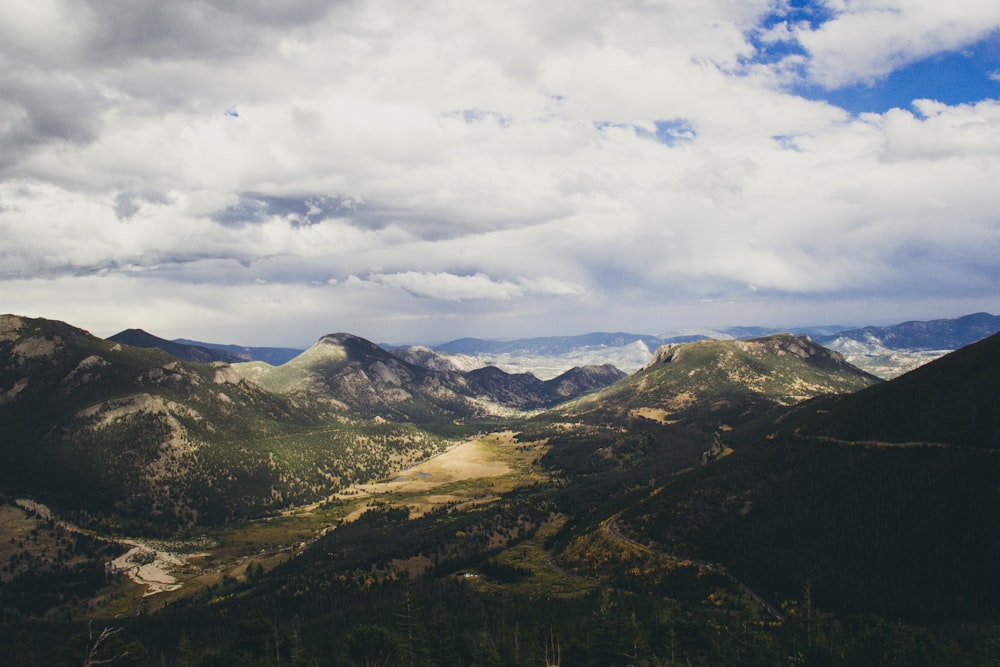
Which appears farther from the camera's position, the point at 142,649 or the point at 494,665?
the point at 142,649

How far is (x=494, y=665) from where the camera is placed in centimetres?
10350

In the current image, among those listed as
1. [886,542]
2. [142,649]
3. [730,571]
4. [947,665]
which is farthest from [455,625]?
[886,542]

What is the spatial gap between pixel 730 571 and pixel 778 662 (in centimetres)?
8104

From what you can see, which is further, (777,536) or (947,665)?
(777,536)

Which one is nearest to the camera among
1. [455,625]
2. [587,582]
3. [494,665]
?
[494,665]

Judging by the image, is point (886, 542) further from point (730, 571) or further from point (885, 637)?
point (885, 637)

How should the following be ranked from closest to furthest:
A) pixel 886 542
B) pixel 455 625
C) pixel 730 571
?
1. pixel 455 625
2. pixel 886 542
3. pixel 730 571

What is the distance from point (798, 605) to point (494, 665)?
10421 cm

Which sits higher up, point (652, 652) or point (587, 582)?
point (652, 652)

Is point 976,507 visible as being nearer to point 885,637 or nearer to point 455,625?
point 885,637

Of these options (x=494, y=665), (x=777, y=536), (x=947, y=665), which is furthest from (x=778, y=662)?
(x=777, y=536)

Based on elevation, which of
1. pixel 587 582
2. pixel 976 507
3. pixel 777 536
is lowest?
pixel 587 582

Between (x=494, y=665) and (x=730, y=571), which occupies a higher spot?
(x=494, y=665)

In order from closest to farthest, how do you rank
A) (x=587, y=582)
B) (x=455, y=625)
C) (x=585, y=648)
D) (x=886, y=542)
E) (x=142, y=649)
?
(x=585, y=648), (x=142, y=649), (x=455, y=625), (x=886, y=542), (x=587, y=582)
